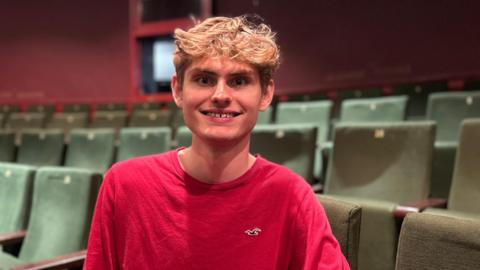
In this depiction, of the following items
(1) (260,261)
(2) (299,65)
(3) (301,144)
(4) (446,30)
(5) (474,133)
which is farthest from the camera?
(2) (299,65)

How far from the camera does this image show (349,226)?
0.35 metres

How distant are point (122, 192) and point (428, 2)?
1.50m

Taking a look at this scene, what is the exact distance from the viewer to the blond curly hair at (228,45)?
310 mm

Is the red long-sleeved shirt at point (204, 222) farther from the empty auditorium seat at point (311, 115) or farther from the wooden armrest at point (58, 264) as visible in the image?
the empty auditorium seat at point (311, 115)

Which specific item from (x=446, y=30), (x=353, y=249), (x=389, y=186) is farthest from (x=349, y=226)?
(x=446, y=30)

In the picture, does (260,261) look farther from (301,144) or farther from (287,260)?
(301,144)

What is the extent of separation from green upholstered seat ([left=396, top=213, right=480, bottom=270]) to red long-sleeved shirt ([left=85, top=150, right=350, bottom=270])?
71 mm

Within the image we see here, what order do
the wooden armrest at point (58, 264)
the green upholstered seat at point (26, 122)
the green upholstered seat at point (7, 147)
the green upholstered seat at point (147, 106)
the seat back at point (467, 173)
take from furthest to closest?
the green upholstered seat at point (147, 106) < the green upholstered seat at point (26, 122) < the green upholstered seat at point (7, 147) < the seat back at point (467, 173) < the wooden armrest at point (58, 264)

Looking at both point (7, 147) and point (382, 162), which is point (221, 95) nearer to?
point (382, 162)

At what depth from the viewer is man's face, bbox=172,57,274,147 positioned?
308 mm

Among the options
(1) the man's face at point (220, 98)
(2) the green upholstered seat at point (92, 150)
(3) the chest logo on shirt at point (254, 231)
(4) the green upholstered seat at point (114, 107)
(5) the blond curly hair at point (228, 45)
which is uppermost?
(5) the blond curly hair at point (228, 45)

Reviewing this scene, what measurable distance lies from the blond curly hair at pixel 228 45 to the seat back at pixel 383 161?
0.41 metres

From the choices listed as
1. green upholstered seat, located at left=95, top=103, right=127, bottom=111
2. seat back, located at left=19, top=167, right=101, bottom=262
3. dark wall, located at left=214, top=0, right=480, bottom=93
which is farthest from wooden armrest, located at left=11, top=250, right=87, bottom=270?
green upholstered seat, located at left=95, top=103, right=127, bottom=111

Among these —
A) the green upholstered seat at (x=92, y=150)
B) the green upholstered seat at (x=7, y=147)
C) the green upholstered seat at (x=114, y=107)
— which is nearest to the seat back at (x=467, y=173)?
the green upholstered seat at (x=92, y=150)
